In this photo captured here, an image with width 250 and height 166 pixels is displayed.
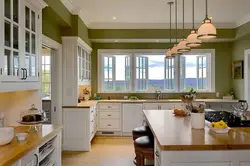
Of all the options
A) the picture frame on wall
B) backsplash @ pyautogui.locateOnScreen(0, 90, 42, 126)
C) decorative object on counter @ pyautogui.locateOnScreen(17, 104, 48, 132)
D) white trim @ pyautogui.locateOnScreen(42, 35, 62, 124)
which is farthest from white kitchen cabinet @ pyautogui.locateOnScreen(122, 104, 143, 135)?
decorative object on counter @ pyautogui.locateOnScreen(17, 104, 48, 132)

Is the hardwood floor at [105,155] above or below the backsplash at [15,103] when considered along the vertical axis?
below

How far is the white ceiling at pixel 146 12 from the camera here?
4.62 m

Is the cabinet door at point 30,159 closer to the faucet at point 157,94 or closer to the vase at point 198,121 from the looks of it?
the vase at point 198,121

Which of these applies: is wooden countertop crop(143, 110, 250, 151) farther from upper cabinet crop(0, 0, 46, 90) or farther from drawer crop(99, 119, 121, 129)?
drawer crop(99, 119, 121, 129)

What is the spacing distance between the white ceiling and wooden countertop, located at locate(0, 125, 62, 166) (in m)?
2.67

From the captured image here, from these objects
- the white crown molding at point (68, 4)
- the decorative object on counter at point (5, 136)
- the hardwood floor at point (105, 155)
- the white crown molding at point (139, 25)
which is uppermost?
the white crown molding at point (139, 25)

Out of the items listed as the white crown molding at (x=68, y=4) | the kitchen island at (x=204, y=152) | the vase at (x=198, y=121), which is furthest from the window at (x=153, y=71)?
the kitchen island at (x=204, y=152)

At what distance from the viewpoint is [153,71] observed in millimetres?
7117

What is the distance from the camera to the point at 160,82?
7078 millimetres

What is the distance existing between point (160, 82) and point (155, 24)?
1.73 m

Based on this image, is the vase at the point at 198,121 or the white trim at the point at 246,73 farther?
the white trim at the point at 246,73

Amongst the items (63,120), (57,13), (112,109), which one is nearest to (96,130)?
(112,109)

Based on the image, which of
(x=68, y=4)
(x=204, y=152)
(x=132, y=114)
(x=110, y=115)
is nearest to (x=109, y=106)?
(x=110, y=115)

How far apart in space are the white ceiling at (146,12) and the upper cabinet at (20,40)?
1.80 metres
